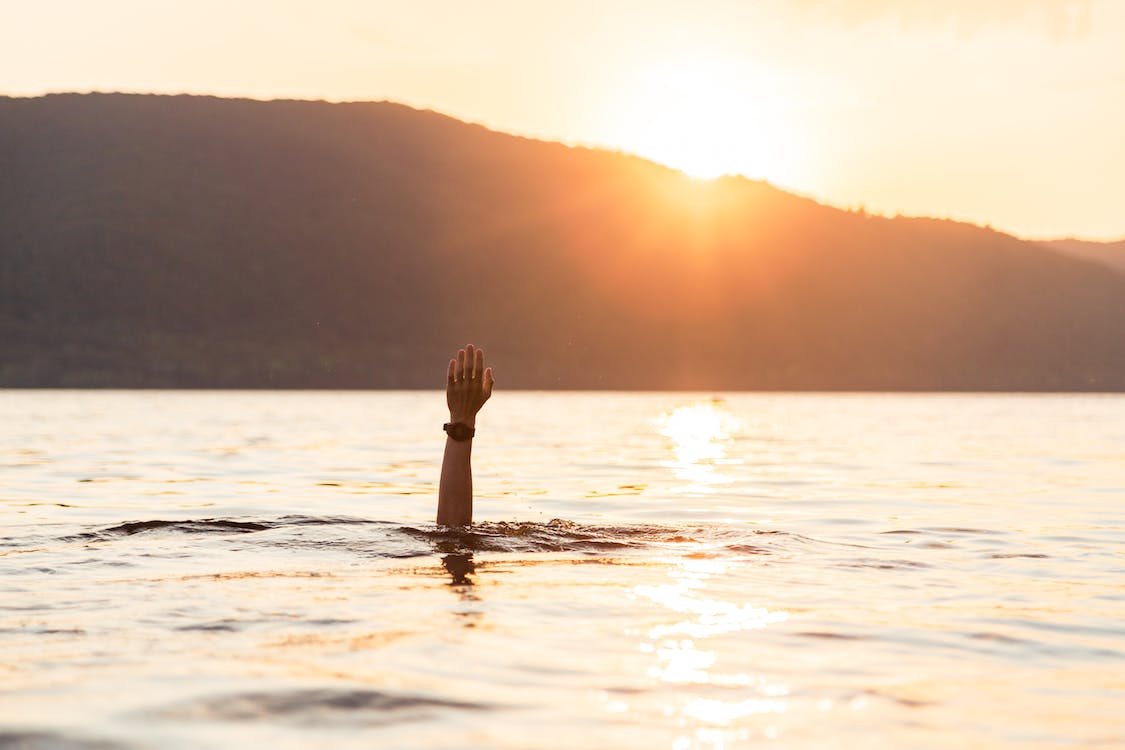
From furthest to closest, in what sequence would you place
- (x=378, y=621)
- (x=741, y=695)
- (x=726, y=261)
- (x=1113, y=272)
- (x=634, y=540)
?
(x=1113, y=272) < (x=726, y=261) < (x=634, y=540) < (x=378, y=621) < (x=741, y=695)

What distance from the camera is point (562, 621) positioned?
8281 mm

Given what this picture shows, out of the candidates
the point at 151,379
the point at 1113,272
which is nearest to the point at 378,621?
the point at 151,379

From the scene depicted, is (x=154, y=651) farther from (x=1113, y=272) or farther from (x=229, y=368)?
(x=1113, y=272)

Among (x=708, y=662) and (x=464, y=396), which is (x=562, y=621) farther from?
(x=464, y=396)

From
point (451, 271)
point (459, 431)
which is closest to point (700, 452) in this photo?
point (459, 431)

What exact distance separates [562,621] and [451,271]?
15525cm

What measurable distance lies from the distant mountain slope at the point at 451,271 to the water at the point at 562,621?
130 meters

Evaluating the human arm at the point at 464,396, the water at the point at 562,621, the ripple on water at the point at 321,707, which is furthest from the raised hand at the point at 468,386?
the ripple on water at the point at 321,707

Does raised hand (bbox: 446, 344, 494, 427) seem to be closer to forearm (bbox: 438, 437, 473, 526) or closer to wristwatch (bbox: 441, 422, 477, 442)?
wristwatch (bbox: 441, 422, 477, 442)

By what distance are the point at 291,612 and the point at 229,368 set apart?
14054 centimetres

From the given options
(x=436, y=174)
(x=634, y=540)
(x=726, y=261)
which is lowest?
(x=634, y=540)

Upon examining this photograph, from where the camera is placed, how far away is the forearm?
11.7 metres

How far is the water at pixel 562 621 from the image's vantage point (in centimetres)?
586

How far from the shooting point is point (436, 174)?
17938cm
